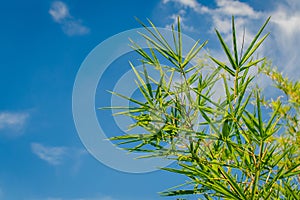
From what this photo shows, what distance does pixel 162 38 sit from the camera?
2.26 m

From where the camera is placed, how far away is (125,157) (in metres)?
2.42

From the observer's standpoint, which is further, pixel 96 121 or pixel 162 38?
pixel 96 121

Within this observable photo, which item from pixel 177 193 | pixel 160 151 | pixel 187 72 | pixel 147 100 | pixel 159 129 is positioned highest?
pixel 187 72

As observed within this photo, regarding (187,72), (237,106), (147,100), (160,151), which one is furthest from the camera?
(187,72)

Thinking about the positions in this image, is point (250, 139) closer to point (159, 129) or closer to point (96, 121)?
point (159, 129)

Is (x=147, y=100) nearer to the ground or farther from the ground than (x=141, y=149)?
farther from the ground

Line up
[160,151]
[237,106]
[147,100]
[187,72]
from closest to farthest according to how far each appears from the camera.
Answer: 1. [237,106]
2. [160,151]
3. [147,100]
4. [187,72]

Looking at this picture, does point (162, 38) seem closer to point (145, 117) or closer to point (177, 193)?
point (145, 117)

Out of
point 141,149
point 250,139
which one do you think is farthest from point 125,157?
point 250,139

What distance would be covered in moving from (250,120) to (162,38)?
0.64m

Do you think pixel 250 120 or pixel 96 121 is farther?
pixel 96 121

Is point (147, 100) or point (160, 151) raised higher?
point (147, 100)

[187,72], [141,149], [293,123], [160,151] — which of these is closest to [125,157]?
[141,149]

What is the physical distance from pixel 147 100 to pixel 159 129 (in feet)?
0.59
